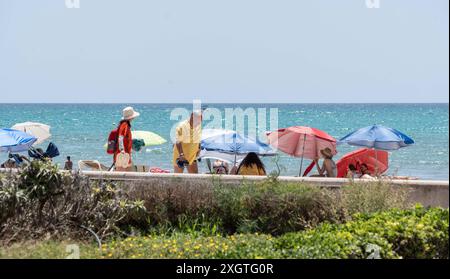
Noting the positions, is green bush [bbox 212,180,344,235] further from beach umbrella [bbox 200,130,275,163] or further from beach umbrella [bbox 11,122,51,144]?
beach umbrella [bbox 11,122,51,144]

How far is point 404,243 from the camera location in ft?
27.0

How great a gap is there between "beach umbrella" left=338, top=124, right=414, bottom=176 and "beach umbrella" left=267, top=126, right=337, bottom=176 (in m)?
0.64

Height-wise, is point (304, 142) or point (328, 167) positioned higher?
point (304, 142)

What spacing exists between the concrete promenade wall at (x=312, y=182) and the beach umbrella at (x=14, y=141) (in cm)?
732

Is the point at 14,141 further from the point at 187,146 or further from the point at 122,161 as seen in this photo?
the point at 187,146

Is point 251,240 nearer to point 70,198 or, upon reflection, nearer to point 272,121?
point 70,198

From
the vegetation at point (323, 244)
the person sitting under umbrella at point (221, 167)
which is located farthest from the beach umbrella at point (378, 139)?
the vegetation at point (323, 244)

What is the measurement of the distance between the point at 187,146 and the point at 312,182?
3.49 m

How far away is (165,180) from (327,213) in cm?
220

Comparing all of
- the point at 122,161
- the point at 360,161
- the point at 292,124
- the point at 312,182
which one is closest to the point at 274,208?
the point at 312,182

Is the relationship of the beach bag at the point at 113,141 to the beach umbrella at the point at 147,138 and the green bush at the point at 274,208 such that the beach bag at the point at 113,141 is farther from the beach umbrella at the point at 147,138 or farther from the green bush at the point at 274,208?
the beach umbrella at the point at 147,138

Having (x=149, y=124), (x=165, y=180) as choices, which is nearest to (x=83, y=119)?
(x=149, y=124)

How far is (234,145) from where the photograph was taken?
621 inches

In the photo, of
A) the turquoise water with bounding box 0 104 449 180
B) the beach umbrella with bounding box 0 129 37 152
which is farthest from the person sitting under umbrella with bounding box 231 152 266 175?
the turquoise water with bounding box 0 104 449 180
